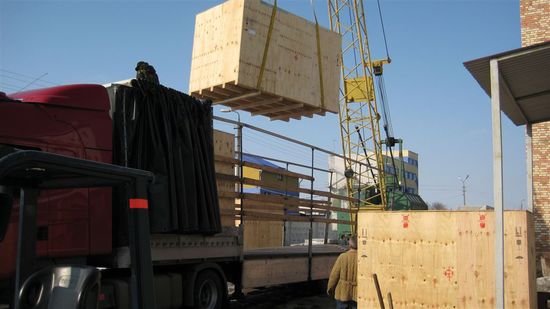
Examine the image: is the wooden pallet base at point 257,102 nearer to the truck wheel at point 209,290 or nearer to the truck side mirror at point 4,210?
the truck wheel at point 209,290

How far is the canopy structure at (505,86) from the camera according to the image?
507cm

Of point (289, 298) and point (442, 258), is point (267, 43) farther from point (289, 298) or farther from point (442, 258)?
point (289, 298)

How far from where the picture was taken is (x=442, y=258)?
607 cm

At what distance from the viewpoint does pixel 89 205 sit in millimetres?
6250

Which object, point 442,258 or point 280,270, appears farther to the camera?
point 280,270

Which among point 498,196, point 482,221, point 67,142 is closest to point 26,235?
point 67,142

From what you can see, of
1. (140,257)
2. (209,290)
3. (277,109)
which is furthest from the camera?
(277,109)

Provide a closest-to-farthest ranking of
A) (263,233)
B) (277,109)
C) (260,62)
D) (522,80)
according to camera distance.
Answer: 1. (522,80)
2. (260,62)
3. (277,109)
4. (263,233)

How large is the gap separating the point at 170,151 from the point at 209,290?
91.3 inches

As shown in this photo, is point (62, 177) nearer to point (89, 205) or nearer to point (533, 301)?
point (89, 205)

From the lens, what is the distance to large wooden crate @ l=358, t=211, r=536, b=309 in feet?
18.6

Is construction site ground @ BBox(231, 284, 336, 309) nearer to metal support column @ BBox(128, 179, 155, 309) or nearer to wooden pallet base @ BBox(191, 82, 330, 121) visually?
wooden pallet base @ BBox(191, 82, 330, 121)

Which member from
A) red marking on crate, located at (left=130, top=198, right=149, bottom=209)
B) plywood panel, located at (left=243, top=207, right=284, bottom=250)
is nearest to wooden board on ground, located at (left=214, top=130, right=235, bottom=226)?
plywood panel, located at (left=243, top=207, right=284, bottom=250)

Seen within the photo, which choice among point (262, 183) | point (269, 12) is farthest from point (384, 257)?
point (269, 12)
